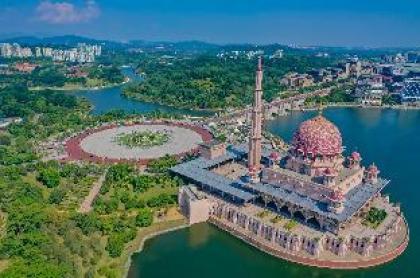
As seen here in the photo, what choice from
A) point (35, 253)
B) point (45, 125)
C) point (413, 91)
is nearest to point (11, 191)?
point (35, 253)

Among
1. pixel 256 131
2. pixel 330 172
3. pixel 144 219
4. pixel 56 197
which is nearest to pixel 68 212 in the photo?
pixel 56 197

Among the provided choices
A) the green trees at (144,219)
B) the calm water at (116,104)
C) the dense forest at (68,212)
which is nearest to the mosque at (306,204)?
the green trees at (144,219)

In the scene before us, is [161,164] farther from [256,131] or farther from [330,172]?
[330,172]

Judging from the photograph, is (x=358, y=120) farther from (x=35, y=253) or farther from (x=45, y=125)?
(x=35, y=253)

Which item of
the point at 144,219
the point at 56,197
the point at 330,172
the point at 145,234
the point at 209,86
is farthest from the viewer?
A: the point at 209,86

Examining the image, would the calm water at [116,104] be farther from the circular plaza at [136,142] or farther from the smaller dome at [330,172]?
the smaller dome at [330,172]

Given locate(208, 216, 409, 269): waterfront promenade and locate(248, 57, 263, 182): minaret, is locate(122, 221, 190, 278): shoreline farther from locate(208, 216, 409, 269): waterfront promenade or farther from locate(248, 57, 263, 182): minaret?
locate(248, 57, 263, 182): minaret

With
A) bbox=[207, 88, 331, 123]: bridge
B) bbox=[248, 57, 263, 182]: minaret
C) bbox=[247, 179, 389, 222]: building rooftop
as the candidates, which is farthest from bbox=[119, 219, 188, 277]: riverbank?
bbox=[207, 88, 331, 123]: bridge
